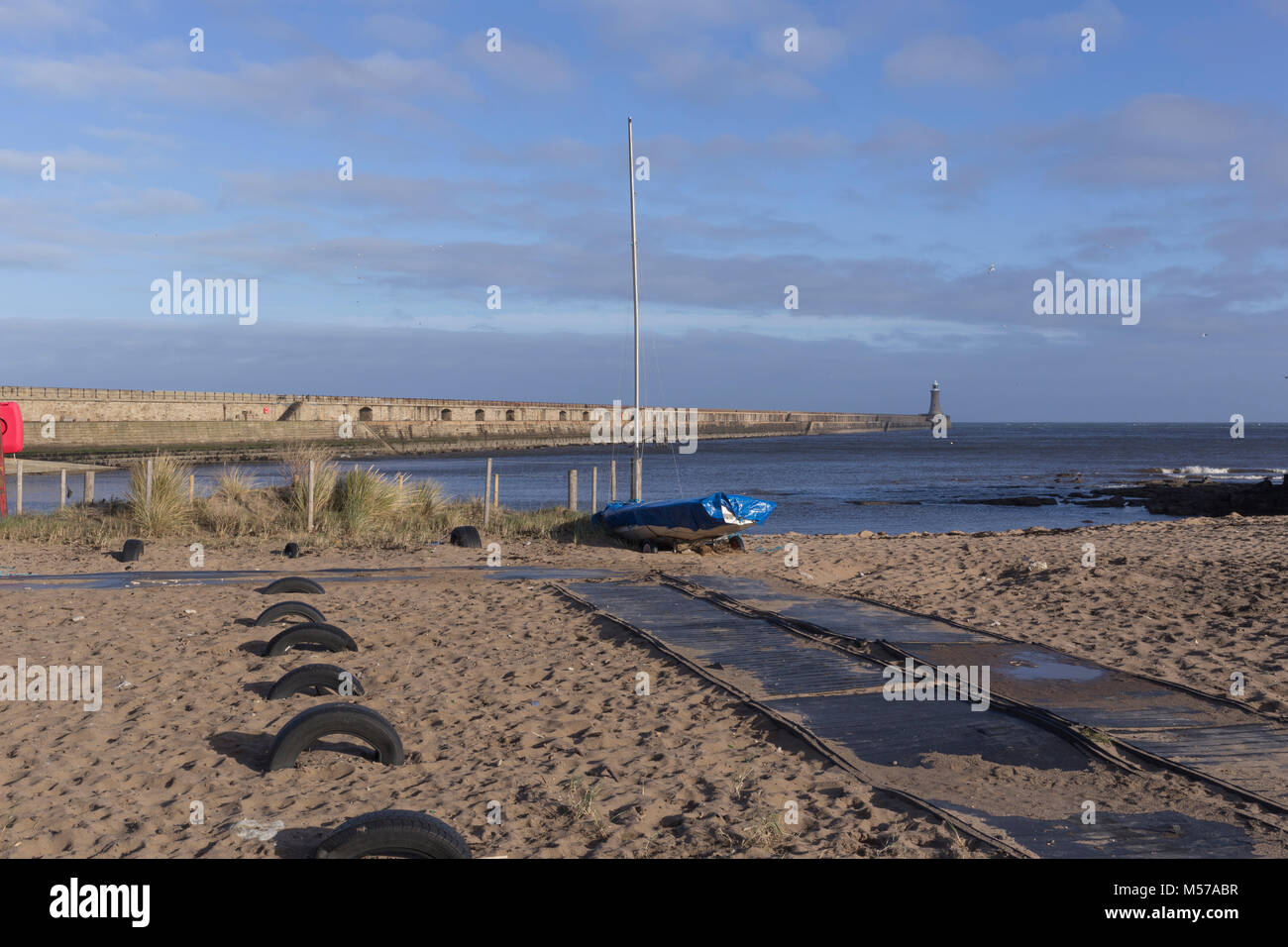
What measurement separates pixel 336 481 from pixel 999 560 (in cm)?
1234

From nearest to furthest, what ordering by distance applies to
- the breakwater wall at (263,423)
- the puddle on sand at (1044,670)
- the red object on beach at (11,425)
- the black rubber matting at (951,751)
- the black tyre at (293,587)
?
the black rubber matting at (951,751)
the puddle on sand at (1044,670)
the black tyre at (293,587)
the red object on beach at (11,425)
the breakwater wall at (263,423)

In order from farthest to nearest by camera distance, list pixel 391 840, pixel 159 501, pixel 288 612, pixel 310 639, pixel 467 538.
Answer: pixel 159 501 < pixel 467 538 < pixel 288 612 < pixel 310 639 < pixel 391 840

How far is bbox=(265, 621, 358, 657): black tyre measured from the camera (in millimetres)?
8977

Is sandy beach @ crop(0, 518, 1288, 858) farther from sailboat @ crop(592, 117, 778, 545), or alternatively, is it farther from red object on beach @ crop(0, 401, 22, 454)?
red object on beach @ crop(0, 401, 22, 454)

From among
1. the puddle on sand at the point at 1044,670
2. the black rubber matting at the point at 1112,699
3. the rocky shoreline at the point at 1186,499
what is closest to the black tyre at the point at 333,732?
the black rubber matting at the point at 1112,699

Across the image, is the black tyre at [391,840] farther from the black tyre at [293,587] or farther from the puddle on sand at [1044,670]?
the black tyre at [293,587]

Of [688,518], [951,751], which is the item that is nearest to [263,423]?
[688,518]

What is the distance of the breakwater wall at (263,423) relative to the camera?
62.4 meters

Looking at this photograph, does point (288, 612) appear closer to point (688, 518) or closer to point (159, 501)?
point (688, 518)

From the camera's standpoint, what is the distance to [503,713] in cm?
736

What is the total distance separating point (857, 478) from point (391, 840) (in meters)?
50.7

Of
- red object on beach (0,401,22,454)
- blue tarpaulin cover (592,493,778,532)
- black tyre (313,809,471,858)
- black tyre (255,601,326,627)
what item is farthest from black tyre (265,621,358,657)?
red object on beach (0,401,22,454)

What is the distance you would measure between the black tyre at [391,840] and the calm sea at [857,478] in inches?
633
